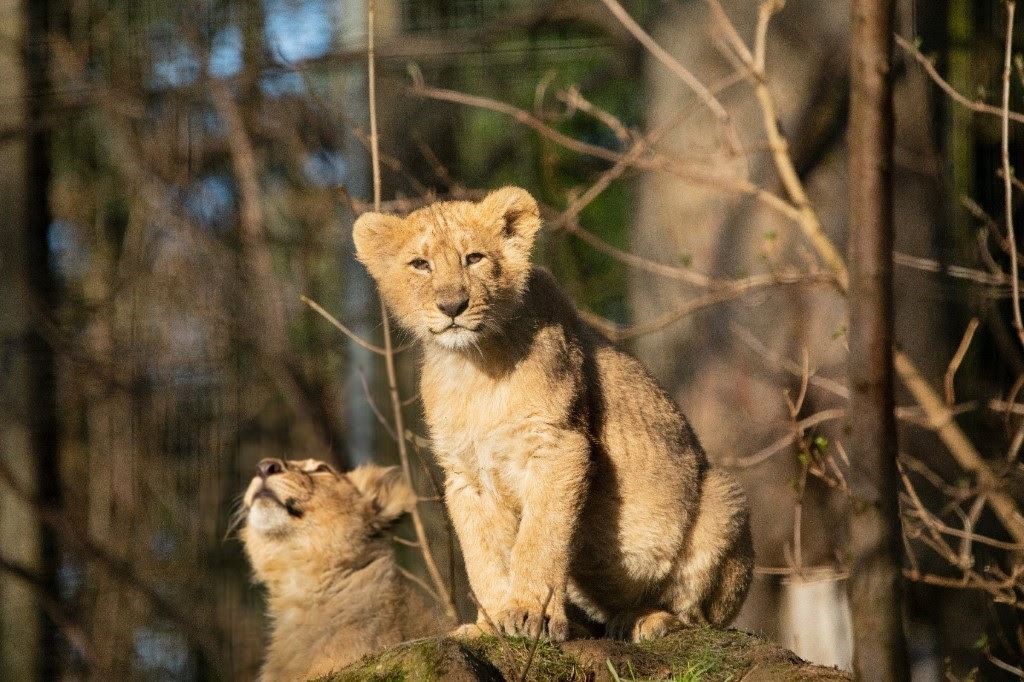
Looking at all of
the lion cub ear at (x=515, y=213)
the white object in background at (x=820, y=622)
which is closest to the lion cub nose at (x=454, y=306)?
the lion cub ear at (x=515, y=213)

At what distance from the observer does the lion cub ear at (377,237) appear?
4477 mm

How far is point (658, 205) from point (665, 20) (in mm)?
1200

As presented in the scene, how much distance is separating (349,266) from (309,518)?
571 cm

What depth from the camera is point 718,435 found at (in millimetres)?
7734

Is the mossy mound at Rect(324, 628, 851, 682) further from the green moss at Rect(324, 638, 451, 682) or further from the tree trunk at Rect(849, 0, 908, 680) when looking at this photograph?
the tree trunk at Rect(849, 0, 908, 680)

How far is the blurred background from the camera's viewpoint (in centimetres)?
764

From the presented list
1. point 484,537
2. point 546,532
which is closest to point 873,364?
point 546,532

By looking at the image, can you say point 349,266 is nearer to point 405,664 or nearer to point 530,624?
point 530,624

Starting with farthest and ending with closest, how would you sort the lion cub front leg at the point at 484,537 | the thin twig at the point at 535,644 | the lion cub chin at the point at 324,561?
the lion cub chin at the point at 324,561, the lion cub front leg at the point at 484,537, the thin twig at the point at 535,644

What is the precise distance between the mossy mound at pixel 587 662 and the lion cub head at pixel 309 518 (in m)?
2.01

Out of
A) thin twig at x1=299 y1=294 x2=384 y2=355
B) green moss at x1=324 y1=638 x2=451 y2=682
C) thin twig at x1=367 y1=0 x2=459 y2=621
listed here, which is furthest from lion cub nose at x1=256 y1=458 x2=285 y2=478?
green moss at x1=324 y1=638 x2=451 y2=682

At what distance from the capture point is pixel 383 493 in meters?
5.97

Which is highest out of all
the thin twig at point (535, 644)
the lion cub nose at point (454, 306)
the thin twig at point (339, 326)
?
the lion cub nose at point (454, 306)

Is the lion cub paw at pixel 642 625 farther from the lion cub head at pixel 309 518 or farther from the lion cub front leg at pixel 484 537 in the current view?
the lion cub head at pixel 309 518
